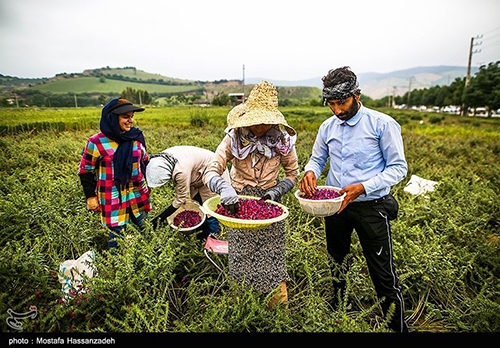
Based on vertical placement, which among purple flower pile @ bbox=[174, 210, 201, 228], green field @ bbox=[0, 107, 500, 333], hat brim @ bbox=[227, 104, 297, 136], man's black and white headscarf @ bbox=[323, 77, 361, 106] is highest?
man's black and white headscarf @ bbox=[323, 77, 361, 106]

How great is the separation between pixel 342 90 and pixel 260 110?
1.60 feet

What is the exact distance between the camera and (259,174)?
1837 mm

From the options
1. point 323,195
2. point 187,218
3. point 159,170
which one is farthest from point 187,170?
point 323,195

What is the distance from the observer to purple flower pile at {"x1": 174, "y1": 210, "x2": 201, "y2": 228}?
267cm

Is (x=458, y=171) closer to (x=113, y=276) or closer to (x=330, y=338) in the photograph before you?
(x=330, y=338)

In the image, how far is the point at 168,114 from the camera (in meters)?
15.7

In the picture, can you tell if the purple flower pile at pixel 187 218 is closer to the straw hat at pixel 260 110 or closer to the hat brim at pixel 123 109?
the hat brim at pixel 123 109

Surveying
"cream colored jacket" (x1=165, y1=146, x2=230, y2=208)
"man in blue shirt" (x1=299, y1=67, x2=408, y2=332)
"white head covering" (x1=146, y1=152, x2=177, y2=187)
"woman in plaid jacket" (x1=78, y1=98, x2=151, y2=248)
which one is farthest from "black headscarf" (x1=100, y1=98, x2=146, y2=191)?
"man in blue shirt" (x1=299, y1=67, x2=408, y2=332)

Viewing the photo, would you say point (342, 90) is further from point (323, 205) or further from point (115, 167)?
point (115, 167)

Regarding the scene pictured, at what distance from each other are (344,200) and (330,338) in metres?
0.74

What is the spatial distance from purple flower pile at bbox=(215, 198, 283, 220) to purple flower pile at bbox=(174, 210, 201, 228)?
1.09m

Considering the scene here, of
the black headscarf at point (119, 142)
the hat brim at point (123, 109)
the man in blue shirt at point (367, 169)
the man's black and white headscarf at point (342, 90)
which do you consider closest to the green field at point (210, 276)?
the man in blue shirt at point (367, 169)

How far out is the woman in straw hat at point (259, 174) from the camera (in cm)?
169

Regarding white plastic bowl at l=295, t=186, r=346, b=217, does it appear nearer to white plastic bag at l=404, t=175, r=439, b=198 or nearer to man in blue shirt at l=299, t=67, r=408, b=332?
man in blue shirt at l=299, t=67, r=408, b=332
